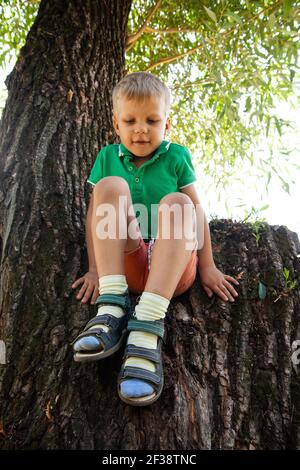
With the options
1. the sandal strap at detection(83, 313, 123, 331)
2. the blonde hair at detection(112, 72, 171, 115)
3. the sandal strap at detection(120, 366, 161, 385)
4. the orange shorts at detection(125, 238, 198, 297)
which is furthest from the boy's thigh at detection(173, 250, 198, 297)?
the blonde hair at detection(112, 72, 171, 115)

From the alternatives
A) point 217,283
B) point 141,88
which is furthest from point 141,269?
point 141,88

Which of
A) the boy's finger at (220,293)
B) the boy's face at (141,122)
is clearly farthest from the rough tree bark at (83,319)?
the boy's face at (141,122)

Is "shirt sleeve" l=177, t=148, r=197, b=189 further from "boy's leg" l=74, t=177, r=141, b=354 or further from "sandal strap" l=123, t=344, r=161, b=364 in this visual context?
"sandal strap" l=123, t=344, r=161, b=364

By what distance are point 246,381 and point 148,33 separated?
3.32 metres

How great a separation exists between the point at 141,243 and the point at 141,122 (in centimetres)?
54

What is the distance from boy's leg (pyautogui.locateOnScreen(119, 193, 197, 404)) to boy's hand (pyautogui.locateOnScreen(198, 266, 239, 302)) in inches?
8.7

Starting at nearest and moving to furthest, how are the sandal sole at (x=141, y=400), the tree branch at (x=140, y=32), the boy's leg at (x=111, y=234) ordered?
the sandal sole at (x=141, y=400), the boy's leg at (x=111, y=234), the tree branch at (x=140, y=32)

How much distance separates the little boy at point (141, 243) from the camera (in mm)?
1492

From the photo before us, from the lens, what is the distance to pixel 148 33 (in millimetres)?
3986

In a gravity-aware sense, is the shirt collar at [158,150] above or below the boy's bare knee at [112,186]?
above

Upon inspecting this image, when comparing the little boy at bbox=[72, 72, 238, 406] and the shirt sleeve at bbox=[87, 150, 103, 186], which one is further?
the shirt sleeve at bbox=[87, 150, 103, 186]

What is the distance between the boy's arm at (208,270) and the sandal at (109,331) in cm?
35

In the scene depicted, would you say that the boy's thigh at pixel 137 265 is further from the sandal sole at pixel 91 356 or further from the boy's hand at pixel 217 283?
the sandal sole at pixel 91 356

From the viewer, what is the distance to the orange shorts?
183cm
